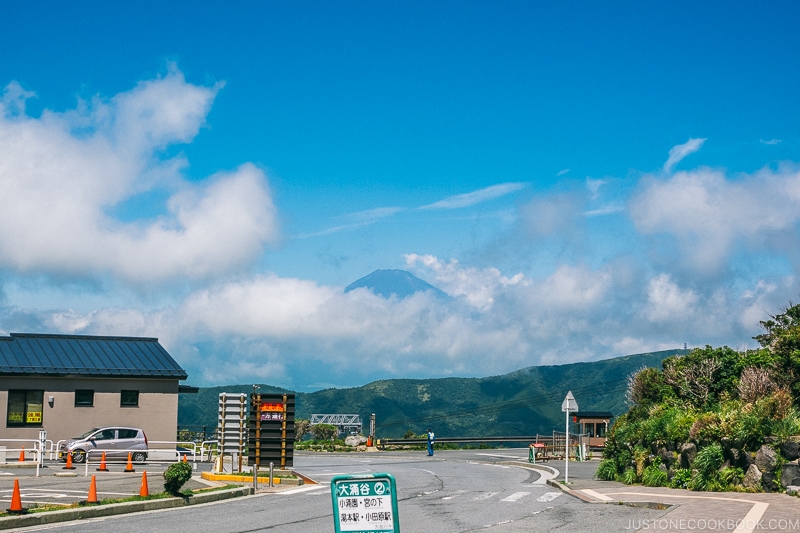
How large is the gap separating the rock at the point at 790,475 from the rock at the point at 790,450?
0.22 metres

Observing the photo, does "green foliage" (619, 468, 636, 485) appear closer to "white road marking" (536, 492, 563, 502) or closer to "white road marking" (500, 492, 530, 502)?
"white road marking" (536, 492, 563, 502)

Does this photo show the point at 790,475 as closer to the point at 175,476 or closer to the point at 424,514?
the point at 424,514

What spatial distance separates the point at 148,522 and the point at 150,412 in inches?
977

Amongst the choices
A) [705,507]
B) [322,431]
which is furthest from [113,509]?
[322,431]

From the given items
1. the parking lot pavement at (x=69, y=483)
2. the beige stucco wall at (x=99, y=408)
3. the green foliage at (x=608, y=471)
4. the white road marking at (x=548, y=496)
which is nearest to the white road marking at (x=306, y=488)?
the parking lot pavement at (x=69, y=483)

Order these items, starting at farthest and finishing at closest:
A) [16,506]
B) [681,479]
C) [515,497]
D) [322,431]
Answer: [322,431]
[681,479]
[515,497]
[16,506]

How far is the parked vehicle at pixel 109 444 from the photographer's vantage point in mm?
33969

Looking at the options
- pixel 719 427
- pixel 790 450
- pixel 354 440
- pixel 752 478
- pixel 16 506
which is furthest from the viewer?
pixel 354 440

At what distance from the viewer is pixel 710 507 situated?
1708 cm

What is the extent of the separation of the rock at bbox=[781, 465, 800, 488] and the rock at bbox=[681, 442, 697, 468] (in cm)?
297

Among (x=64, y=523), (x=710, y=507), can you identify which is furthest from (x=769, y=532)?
(x=64, y=523)

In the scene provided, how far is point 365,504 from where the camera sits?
301 inches

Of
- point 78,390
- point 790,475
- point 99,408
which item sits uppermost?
point 78,390

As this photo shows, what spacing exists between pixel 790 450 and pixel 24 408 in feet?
101
